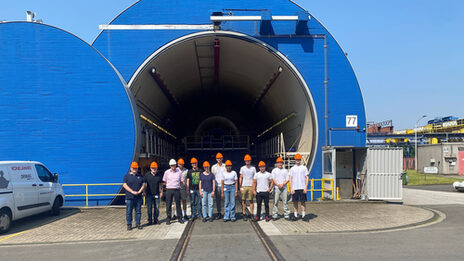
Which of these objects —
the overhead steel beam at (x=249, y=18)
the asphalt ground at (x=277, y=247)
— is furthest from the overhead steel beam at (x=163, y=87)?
the asphalt ground at (x=277, y=247)

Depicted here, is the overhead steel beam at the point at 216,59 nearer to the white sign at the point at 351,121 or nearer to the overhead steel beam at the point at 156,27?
the overhead steel beam at the point at 156,27

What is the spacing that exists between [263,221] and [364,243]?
121 inches

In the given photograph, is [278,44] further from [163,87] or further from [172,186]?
[172,186]

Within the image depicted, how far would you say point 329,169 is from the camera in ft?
44.9

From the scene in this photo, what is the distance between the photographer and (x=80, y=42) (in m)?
12.2

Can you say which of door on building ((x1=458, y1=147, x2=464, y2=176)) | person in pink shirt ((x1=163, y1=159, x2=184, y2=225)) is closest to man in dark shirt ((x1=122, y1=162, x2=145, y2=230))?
person in pink shirt ((x1=163, y1=159, x2=184, y2=225))

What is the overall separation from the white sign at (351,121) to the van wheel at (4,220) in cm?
1220

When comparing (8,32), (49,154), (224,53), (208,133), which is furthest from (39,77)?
(208,133)

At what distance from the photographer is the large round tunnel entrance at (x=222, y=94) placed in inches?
584

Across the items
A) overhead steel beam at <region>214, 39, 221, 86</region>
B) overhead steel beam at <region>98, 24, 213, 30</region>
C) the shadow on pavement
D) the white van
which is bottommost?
the shadow on pavement

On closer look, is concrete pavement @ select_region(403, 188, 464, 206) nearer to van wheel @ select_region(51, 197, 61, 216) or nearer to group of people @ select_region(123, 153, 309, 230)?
group of people @ select_region(123, 153, 309, 230)

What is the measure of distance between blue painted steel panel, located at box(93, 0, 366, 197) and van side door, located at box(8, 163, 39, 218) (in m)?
5.69

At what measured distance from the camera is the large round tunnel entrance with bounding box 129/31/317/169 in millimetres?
14828

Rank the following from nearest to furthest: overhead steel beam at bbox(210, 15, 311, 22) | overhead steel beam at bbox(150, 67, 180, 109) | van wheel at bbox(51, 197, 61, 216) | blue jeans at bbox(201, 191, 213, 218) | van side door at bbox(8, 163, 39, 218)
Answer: van side door at bbox(8, 163, 39, 218)
blue jeans at bbox(201, 191, 213, 218)
van wheel at bbox(51, 197, 61, 216)
overhead steel beam at bbox(210, 15, 311, 22)
overhead steel beam at bbox(150, 67, 180, 109)
